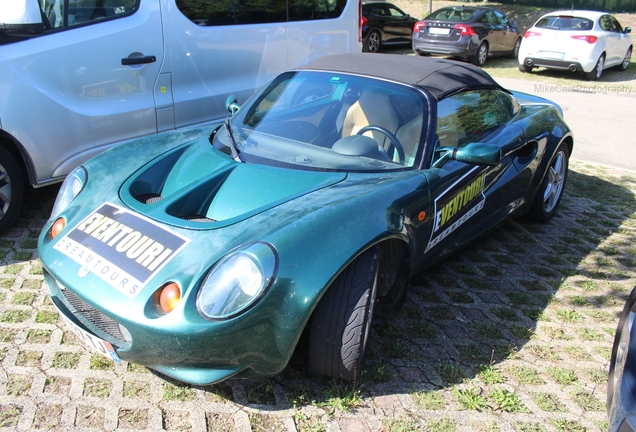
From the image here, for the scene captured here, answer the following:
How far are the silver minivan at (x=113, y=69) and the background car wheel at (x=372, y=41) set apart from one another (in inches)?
412

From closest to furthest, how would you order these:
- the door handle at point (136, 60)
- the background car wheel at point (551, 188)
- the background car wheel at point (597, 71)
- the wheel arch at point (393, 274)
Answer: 1. the wheel arch at point (393, 274)
2. the door handle at point (136, 60)
3. the background car wheel at point (551, 188)
4. the background car wheel at point (597, 71)

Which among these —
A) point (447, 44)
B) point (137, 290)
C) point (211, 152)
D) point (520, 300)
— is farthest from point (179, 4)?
point (447, 44)

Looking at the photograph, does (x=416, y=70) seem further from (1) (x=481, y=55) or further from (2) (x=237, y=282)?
(1) (x=481, y=55)

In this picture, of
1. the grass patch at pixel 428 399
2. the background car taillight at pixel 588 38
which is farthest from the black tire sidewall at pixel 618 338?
the background car taillight at pixel 588 38

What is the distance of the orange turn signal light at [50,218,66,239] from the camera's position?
2820mm

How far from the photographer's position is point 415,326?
3258mm

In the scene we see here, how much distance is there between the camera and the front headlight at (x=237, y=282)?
2230 millimetres

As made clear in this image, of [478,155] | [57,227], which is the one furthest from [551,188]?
[57,227]

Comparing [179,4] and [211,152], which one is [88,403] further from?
[179,4]

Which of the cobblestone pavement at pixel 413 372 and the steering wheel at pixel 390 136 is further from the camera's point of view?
the steering wheel at pixel 390 136

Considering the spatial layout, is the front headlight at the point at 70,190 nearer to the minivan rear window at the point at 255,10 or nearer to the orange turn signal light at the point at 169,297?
the orange turn signal light at the point at 169,297

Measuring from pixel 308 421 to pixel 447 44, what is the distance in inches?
526
